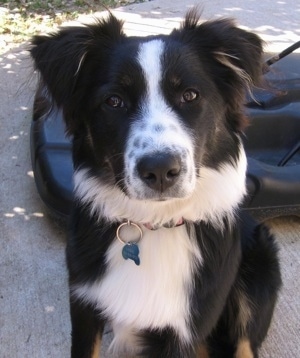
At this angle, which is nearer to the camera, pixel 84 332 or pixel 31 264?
pixel 84 332

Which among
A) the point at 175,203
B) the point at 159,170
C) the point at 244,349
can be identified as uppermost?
the point at 159,170

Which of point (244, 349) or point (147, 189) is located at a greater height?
point (147, 189)

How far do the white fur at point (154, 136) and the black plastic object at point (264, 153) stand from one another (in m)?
1.00

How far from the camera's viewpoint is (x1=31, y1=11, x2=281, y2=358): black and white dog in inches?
81.1

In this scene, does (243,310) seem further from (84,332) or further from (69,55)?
(69,55)

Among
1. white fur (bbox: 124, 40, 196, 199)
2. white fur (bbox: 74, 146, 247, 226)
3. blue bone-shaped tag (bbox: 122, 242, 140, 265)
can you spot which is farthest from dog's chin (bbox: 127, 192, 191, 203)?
blue bone-shaped tag (bbox: 122, 242, 140, 265)

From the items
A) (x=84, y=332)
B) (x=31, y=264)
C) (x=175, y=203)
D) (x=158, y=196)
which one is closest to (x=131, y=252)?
(x=175, y=203)

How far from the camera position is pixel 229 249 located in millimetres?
2373

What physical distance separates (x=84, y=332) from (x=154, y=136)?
107 cm

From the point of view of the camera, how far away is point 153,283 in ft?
7.48

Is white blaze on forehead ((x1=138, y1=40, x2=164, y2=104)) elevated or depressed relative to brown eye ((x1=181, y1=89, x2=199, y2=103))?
elevated

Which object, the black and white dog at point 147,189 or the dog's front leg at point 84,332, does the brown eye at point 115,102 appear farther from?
the dog's front leg at point 84,332

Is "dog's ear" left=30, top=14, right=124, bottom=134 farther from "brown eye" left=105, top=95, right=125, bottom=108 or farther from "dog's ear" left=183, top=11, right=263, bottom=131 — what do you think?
"dog's ear" left=183, top=11, right=263, bottom=131

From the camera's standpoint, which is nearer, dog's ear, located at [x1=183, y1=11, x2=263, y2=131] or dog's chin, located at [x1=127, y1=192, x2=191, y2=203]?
dog's chin, located at [x1=127, y1=192, x2=191, y2=203]
